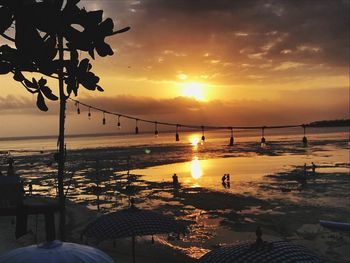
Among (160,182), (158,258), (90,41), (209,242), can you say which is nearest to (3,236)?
(158,258)

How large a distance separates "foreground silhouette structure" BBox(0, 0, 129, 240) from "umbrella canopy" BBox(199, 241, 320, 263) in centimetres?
468

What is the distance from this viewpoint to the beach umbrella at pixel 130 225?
9828mm

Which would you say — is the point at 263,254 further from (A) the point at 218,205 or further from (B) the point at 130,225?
(A) the point at 218,205

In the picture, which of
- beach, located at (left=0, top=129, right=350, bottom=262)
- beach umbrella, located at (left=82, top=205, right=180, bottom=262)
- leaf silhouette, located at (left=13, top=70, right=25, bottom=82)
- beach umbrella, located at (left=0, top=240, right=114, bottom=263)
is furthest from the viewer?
beach, located at (left=0, top=129, right=350, bottom=262)

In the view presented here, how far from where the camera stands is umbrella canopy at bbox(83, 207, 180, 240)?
9828 millimetres

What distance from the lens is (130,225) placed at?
1001 centimetres

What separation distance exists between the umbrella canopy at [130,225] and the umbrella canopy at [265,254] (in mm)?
2495

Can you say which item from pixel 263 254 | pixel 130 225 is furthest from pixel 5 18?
pixel 130 225

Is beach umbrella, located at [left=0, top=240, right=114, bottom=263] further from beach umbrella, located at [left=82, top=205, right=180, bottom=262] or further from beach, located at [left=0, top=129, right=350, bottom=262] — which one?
beach, located at [left=0, top=129, right=350, bottom=262]

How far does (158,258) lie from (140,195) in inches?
756

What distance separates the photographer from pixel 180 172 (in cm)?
5925

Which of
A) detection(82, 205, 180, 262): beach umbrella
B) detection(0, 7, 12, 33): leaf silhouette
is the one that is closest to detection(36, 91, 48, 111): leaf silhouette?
detection(0, 7, 12, 33): leaf silhouette

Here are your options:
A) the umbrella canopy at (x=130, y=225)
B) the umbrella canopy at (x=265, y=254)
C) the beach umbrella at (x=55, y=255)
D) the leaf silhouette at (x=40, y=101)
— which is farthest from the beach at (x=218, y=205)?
the leaf silhouette at (x=40, y=101)

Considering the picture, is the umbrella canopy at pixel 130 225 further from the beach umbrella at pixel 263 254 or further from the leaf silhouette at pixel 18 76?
the leaf silhouette at pixel 18 76
